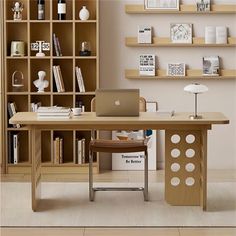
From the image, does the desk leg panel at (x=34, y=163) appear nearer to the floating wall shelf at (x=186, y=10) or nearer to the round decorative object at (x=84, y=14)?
the round decorative object at (x=84, y=14)

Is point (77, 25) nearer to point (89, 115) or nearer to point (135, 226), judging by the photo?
point (89, 115)

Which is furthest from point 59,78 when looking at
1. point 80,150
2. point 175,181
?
point 175,181

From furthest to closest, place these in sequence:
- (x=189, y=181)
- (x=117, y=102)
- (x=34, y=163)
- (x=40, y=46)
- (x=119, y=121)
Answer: (x=40, y=46) → (x=189, y=181) → (x=117, y=102) → (x=34, y=163) → (x=119, y=121)

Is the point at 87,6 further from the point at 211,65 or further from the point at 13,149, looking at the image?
the point at 13,149

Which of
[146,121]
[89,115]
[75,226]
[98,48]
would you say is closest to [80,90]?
[98,48]

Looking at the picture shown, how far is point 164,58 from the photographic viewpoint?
7262 mm

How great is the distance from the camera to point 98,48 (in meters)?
7.05

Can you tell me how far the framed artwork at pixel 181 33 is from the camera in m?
7.19

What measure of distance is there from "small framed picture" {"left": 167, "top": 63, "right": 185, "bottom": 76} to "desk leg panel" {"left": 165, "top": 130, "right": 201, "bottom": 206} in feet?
5.52

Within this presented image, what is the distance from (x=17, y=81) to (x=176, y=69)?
1.67 metres

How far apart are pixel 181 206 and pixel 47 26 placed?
2659 millimetres

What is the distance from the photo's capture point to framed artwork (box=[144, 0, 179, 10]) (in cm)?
714

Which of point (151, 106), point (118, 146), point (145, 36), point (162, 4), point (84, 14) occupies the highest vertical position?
point (162, 4)

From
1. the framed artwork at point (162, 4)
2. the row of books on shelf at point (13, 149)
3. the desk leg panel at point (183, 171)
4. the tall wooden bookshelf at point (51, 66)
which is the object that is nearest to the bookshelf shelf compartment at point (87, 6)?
the tall wooden bookshelf at point (51, 66)
